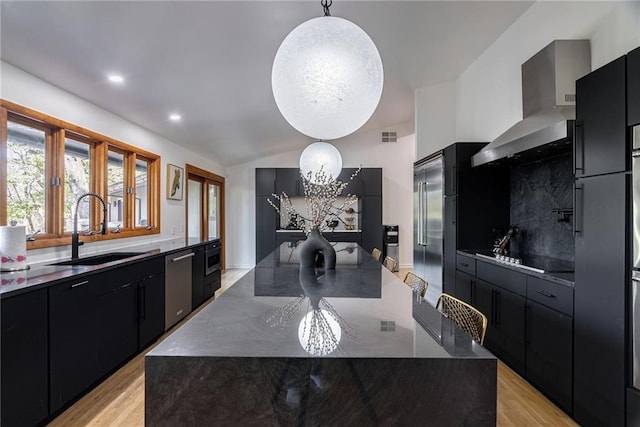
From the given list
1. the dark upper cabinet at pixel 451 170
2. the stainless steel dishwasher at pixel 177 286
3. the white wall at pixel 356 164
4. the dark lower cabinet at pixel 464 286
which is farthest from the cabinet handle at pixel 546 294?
the white wall at pixel 356 164

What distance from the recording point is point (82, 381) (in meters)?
2.19

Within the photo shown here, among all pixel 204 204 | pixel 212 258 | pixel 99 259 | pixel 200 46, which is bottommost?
pixel 212 258

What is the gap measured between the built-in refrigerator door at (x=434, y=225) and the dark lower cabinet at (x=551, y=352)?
5.40 ft

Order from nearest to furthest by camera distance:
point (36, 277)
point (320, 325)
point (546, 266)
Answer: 1. point (320, 325)
2. point (36, 277)
3. point (546, 266)

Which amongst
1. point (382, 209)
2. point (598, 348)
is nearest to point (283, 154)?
point (382, 209)

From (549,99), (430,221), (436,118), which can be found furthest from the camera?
(436,118)

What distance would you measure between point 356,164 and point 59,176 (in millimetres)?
5893

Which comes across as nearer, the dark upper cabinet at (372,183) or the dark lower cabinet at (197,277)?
the dark lower cabinet at (197,277)

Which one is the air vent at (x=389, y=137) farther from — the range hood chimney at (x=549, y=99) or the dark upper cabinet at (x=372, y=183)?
the range hood chimney at (x=549, y=99)

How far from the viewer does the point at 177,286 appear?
144 inches

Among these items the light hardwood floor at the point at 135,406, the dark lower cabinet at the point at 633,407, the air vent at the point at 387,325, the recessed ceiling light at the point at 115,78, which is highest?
the recessed ceiling light at the point at 115,78

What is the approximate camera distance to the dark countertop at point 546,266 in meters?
2.19

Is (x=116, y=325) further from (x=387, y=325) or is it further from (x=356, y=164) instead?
(x=356, y=164)

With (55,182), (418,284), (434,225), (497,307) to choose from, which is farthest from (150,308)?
(434,225)
